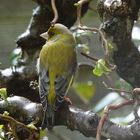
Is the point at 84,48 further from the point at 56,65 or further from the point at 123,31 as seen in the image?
the point at 123,31

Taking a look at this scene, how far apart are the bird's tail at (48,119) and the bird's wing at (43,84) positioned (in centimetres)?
4

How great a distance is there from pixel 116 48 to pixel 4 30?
1.26 m

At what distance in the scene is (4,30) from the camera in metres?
2.13

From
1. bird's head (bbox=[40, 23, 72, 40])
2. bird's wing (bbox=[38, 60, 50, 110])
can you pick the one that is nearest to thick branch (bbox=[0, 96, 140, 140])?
bird's wing (bbox=[38, 60, 50, 110])

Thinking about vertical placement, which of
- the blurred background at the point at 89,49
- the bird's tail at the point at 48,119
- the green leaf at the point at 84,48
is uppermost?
the green leaf at the point at 84,48

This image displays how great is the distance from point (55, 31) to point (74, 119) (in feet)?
1.29

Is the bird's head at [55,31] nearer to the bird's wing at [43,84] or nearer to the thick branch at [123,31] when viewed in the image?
the bird's wing at [43,84]

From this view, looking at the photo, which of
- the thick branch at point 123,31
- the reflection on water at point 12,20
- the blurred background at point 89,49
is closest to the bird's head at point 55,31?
the thick branch at point 123,31

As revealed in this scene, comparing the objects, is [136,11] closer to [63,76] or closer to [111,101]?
[63,76]

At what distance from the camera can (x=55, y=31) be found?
120cm

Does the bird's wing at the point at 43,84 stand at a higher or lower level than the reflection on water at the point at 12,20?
higher

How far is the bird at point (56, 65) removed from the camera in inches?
40.2

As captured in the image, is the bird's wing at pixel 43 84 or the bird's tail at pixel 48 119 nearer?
the bird's tail at pixel 48 119

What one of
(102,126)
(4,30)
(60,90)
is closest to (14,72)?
(60,90)
